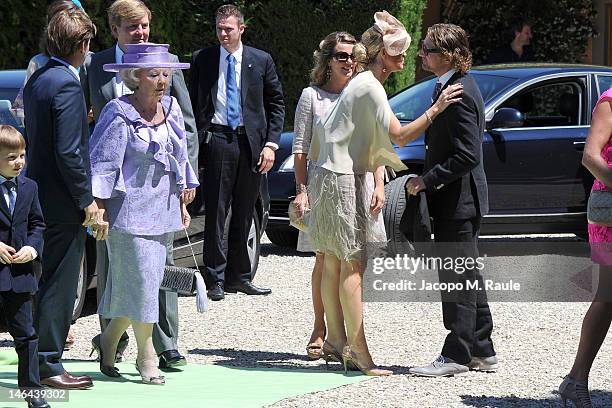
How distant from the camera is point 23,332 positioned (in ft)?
20.6

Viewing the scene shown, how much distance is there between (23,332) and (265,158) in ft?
14.5

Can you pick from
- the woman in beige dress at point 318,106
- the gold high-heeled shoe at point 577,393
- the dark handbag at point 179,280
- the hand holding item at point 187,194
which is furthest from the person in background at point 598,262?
the hand holding item at point 187,194

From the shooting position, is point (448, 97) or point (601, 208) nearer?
point (601, 208)

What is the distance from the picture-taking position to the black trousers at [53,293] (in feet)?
22.4

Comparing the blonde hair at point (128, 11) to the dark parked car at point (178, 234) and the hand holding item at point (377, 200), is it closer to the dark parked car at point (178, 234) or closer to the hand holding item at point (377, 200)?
the dark parked car at point (178, 234)

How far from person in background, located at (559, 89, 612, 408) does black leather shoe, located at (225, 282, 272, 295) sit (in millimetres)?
4222

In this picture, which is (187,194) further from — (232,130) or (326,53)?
(232,130)

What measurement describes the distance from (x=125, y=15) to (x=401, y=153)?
188 inches

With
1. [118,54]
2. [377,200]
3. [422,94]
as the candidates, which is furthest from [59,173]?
[422,94]

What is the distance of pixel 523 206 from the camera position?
40.8ft

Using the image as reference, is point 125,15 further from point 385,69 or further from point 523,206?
point 523,206

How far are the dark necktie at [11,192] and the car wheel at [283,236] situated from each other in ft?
22.0

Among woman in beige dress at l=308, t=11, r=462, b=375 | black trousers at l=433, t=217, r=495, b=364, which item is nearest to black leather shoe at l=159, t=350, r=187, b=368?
woman in beige dress at l=308, t=11, r=462, b=375

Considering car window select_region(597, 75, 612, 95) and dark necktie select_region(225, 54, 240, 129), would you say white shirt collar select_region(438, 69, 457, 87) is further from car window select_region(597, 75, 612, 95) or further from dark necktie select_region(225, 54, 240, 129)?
car window select_region(597, 75, 612, 95)
